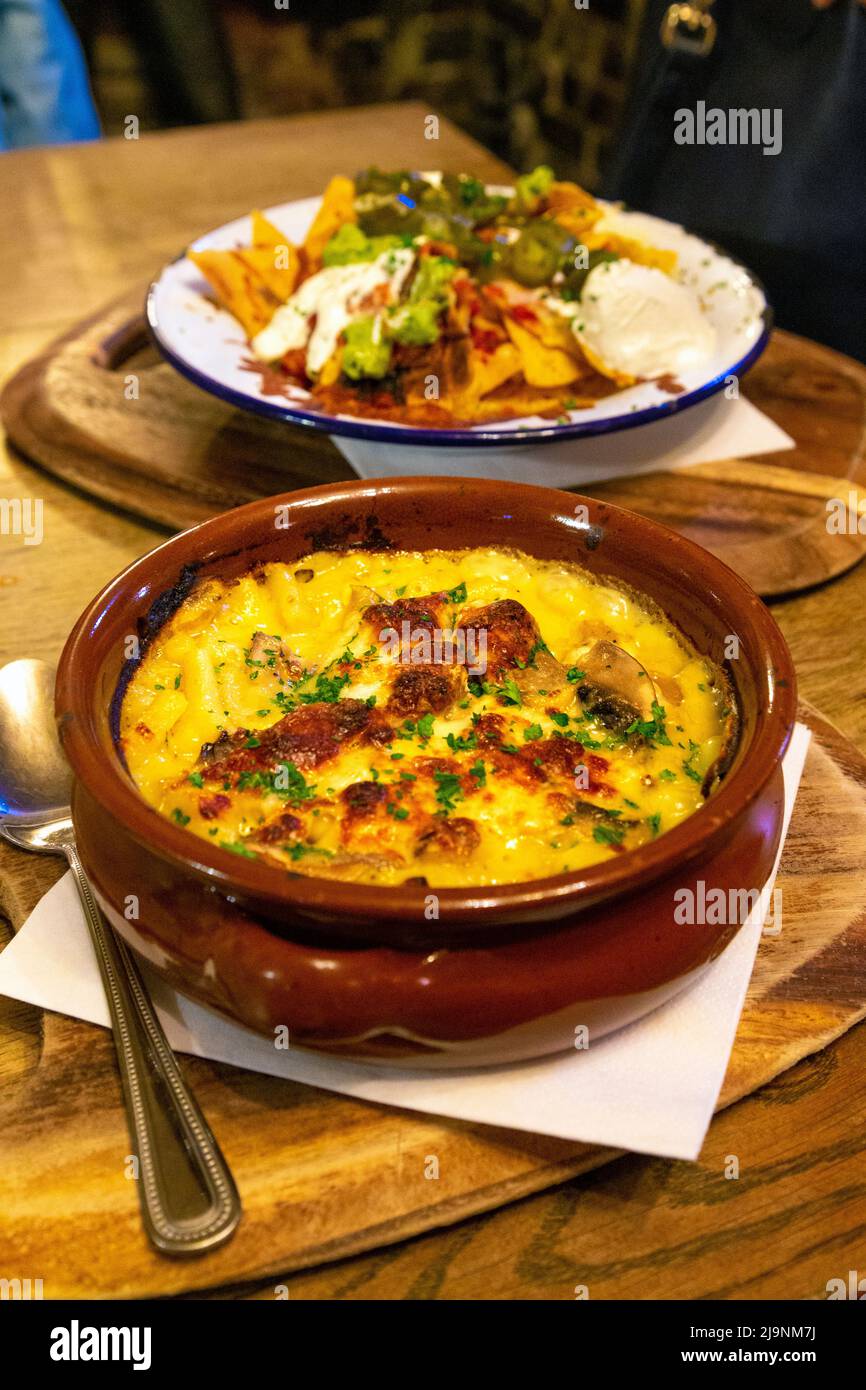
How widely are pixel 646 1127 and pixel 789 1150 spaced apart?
7.7 inches

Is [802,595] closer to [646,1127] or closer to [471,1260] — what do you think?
[646,1127]

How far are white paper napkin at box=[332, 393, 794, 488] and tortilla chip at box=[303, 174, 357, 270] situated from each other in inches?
26.1

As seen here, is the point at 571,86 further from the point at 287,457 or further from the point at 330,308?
the point at 287,457

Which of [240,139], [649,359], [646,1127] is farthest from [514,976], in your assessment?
[240,139]

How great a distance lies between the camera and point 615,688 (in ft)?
5.16

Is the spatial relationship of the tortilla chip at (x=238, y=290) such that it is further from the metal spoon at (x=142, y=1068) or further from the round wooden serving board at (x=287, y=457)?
the metal spoon at (x=142, y=1068)

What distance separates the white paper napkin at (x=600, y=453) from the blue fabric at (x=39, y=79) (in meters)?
4.29

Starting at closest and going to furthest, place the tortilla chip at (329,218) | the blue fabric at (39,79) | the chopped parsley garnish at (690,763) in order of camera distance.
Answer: the chopped parsley garnish at (690,763) → the tortilla chip at (329,218) → the blue fabric at (39,79)

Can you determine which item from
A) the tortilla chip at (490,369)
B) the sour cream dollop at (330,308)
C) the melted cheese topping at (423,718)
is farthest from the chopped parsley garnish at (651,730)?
the sour cream dollop at (330,308)

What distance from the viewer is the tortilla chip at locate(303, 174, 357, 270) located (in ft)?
9.89

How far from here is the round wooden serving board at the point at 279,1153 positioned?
1.22 metres

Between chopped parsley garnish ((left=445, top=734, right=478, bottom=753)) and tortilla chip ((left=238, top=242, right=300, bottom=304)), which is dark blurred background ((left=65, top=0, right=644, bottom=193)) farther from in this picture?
chopped parsley garnish ((left=445, top=734, right=478, bottom=753))
